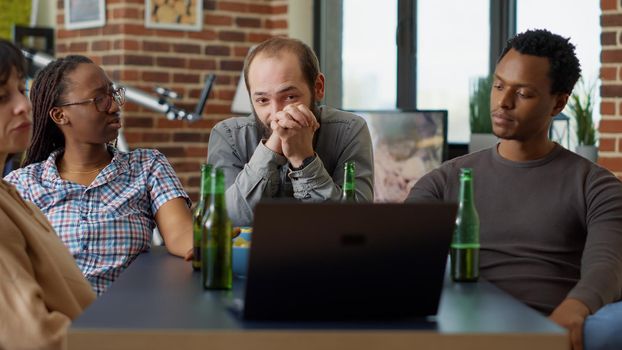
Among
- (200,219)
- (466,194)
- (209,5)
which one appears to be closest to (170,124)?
(209,5)

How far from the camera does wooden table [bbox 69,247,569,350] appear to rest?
4.35 feet

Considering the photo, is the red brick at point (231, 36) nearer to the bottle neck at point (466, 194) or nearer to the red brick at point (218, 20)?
the red brick at point (218, 20)

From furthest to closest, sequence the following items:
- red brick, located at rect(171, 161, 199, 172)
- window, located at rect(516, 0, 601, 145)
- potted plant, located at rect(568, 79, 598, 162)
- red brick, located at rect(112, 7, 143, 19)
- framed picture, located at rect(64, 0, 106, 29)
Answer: red brick, located at rect(171, 161, 199, 172)
framed picture, located at rect(64, 0, 106, 29)
red brick, located at rect(112, 7, 143, 19)
window, located at rect(516, 0, 601, 145)
potted plant, located at rect(568, 79, 598, 162)

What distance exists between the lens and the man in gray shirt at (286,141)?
92.4 inches

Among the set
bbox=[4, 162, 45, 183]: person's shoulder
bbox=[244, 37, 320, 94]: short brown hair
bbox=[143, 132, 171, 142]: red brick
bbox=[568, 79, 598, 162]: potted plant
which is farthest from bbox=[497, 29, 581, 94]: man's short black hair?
bbox=[143, 132, 171, 142]: red brick

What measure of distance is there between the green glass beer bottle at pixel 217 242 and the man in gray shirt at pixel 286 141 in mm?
621

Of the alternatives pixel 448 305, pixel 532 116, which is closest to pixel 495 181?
pixel 532 116

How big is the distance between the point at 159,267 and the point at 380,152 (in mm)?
2593

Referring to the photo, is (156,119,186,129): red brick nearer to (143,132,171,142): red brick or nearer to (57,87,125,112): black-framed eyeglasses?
(143,132,171,142): red brick

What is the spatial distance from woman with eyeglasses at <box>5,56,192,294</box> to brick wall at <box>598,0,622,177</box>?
207 centimetres

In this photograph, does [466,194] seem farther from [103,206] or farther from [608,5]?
[608,5]

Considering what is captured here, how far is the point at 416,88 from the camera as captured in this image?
548cm

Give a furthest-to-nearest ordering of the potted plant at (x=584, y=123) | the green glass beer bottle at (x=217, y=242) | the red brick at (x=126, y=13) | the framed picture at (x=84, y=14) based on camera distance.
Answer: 1. the framed picture at (x=84, y=14)
2. the red brick at (x=126, y=13)
3. the potted plant at (x=584, y=123)
4. the green glass beer bottle at (x=217, y=242)

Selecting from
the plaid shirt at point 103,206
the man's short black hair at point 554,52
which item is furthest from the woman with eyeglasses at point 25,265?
the man's short black hair at point 554,52
